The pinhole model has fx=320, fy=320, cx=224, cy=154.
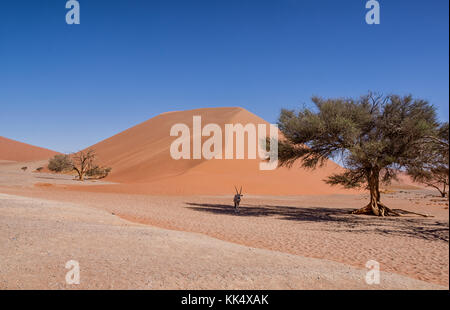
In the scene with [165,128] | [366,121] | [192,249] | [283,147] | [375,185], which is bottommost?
[192,249]

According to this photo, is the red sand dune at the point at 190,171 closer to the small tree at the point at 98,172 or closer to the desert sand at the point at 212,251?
the small tree at the point at 98,172

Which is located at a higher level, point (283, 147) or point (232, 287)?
point (283, 147)

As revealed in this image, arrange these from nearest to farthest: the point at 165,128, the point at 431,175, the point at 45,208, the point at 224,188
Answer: the point at 45,208 → the point at 431,175 → the point at 224,188 → the point at 165,128

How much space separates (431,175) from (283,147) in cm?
787

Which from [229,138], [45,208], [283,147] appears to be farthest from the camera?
[229,138]

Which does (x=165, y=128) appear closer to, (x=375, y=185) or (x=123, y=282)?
(x=375, y=185)

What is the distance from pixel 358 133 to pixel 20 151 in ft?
484

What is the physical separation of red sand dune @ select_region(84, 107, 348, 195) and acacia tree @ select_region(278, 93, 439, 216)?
1782 centimetres

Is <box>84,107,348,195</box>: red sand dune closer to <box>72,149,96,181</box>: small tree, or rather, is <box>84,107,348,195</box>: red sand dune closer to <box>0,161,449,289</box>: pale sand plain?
<box>72,149,96,181</box>: small tree

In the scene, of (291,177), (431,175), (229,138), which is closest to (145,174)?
(229,138)

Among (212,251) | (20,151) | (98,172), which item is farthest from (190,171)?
(20,151)

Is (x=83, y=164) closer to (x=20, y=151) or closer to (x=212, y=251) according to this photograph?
(x=212, y=251)

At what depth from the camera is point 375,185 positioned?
18000mm

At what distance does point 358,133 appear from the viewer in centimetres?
1619
